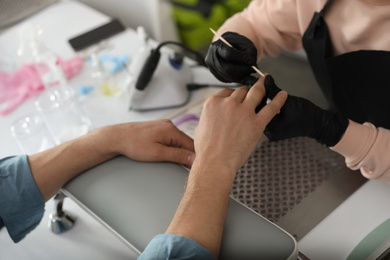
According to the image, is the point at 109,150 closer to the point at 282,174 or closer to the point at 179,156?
the point at 179,156

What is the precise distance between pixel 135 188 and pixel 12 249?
0.35m

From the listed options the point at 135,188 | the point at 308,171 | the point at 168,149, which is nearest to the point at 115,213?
the point at 135,188

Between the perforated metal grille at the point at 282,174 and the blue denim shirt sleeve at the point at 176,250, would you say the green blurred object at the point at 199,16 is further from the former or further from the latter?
the blue denim shirt sleeve at the point at 176,250

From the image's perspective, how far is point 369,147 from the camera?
78 centimetres

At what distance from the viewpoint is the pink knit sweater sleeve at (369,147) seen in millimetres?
779

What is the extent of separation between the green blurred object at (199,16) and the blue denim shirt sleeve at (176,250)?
59.1 inches

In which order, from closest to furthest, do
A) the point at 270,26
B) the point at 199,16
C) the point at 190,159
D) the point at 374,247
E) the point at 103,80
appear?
the point at 374,247 < the point at 190,159 < the point at 270,26 < the point at 103,80 < the point at 199,16

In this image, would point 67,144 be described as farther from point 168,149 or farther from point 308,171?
point 308,171

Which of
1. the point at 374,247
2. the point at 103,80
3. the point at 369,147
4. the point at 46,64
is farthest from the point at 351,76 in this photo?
the point at 46,64

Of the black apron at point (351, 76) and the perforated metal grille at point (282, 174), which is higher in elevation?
the black apron at point (351, 76)

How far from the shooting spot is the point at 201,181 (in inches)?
26.6

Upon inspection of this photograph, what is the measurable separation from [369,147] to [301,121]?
0.16 meters

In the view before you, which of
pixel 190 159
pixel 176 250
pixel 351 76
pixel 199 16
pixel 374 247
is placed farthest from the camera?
pixel 199 16

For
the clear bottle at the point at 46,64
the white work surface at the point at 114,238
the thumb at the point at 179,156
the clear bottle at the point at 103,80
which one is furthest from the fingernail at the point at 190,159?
the clear bottle at the point at 46,64
